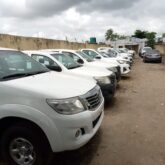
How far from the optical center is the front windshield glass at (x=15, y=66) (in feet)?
12.7

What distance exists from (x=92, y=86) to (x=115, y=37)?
273 ft

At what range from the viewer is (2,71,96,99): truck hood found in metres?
3.35

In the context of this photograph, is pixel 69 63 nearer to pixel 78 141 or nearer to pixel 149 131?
pixel 149 131

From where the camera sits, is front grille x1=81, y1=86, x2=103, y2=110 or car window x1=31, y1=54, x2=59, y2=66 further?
car window x1=31, y1=54, x2=59, y2=66

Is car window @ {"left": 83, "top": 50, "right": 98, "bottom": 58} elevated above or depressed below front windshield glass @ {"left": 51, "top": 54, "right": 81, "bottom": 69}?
below

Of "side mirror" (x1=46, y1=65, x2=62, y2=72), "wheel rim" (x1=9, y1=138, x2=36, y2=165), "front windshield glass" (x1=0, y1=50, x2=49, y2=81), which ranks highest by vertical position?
"front windshield glass" (x1=0, y1=50, x2=49, y2=81)

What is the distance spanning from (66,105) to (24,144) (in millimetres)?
823

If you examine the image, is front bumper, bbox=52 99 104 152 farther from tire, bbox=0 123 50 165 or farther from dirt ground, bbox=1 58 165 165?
dirt ground, bbox=1 58 165 165

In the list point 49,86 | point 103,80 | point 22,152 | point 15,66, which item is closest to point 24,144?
point 22,152

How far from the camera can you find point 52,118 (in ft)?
10.7

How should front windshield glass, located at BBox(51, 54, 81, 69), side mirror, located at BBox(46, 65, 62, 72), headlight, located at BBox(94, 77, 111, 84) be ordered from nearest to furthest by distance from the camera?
side mirror, located at BBox(46, 65, 62, 72), headlight, located at BBox(94, 77, 111, 84), front windshield glass, located at BBox(51, 54, 81, 69)

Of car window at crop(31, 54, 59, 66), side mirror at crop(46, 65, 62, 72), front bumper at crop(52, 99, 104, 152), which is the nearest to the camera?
front bumper at crop(52, 99, 104, 152)

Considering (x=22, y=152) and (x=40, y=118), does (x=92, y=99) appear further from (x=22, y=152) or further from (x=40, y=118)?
(x=22, y=152)

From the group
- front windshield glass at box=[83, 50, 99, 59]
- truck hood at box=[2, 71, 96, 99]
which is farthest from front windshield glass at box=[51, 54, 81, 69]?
front windshield glass at box=[83, 50, 99, 59]
